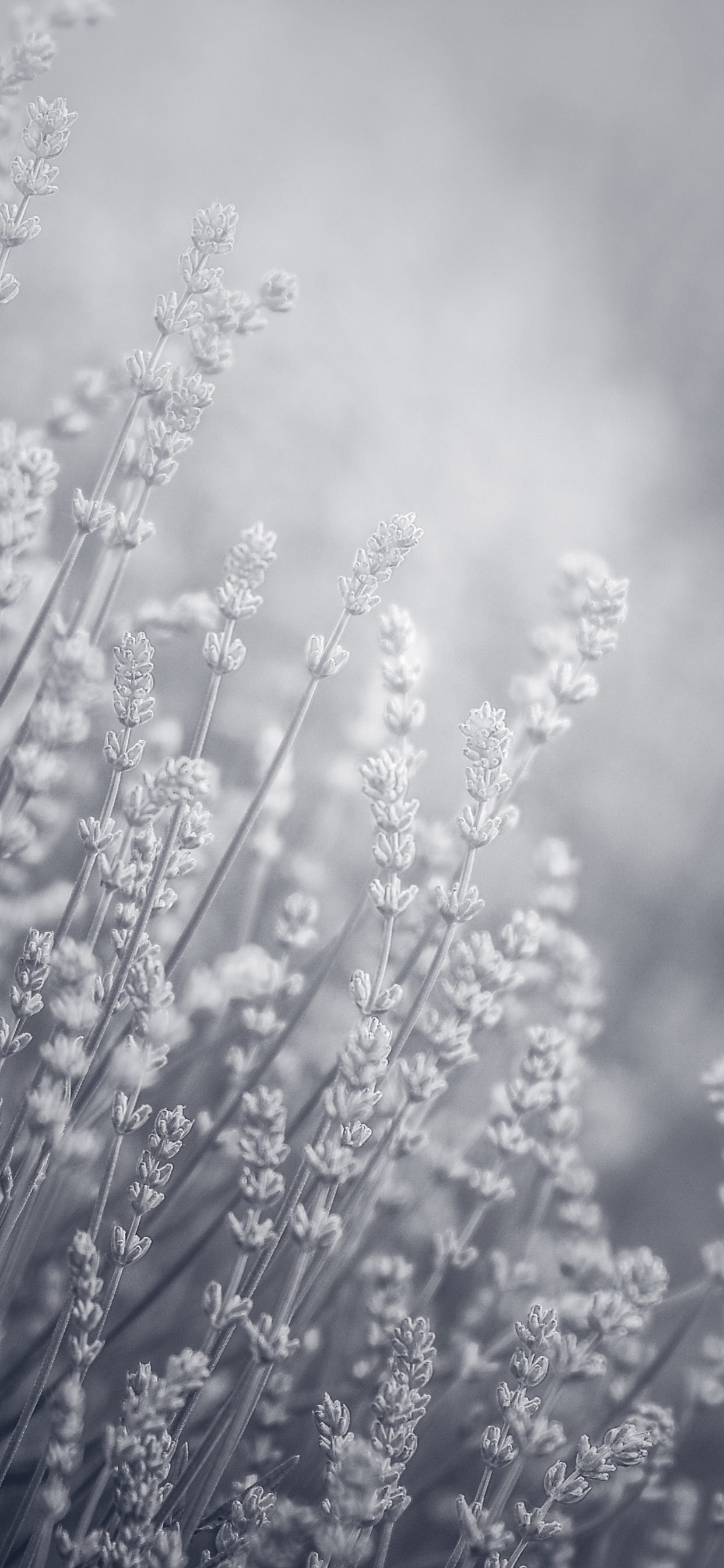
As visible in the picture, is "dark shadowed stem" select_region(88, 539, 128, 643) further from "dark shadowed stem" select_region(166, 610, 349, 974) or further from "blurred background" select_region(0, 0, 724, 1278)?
"blurred background" select_region(0, 0, 724, 1278)

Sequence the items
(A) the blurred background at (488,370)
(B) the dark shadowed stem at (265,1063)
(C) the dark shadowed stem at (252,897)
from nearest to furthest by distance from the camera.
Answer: (B) the dark shadowed stem at (265,1063), (C) the dark shadowed stem at (252,897), (A) the blurred background at (488,370)

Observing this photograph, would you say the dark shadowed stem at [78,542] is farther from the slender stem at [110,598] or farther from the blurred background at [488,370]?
the blurred background at [488,370]

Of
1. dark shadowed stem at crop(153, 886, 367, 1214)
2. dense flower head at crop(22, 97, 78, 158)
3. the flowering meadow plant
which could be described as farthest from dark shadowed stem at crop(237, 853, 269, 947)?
dense flower head at crop(22, 97, 78, 158)

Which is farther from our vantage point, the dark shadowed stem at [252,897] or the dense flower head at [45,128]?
the dark shadowed stem at [252,897]

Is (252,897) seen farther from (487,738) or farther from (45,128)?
(45,128)

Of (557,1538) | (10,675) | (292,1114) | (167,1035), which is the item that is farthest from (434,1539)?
(10,675)

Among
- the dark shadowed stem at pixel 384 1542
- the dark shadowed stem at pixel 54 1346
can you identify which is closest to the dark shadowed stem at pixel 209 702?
the dark shadowed stem at pixel 54 1346

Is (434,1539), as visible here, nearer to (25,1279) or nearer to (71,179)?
(25,1279)
